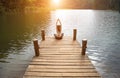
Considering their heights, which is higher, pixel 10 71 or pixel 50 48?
pixel 50 48

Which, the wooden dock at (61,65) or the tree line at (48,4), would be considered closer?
the wooden dock at (61,65)

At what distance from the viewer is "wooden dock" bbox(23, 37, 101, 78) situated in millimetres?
9125

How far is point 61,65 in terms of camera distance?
34.2 feet

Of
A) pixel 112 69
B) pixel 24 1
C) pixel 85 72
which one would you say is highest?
pixel 24 1

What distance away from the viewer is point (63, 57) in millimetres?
12094

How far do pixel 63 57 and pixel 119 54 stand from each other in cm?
719

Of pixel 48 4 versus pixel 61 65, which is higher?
pixel 48 4

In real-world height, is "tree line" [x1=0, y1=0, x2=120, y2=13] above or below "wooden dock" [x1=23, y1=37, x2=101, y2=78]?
above

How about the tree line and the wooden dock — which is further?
the tree line

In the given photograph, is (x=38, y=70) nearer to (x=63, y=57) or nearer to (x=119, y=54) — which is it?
(x=63, y=57)

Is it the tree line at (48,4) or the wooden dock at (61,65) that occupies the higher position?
the tree line at (48,4)

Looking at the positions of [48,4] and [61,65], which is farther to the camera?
[48,4]

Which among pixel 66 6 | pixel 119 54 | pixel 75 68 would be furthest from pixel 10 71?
Answer: pixel 66 6

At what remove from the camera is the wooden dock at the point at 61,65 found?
9.12 metres
